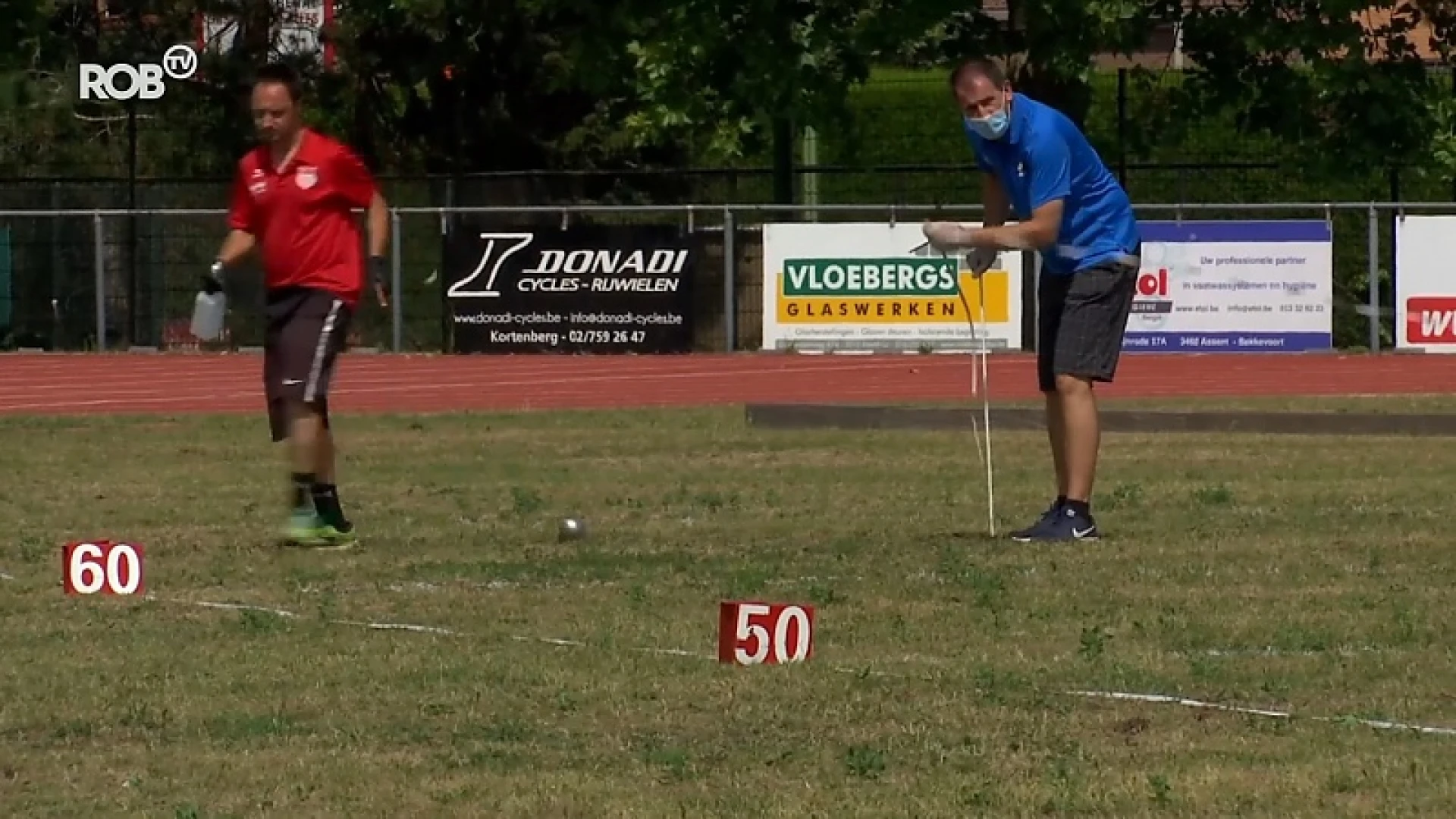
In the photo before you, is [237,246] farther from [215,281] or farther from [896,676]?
[896,676]

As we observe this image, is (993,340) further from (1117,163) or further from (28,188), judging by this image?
(28,188)

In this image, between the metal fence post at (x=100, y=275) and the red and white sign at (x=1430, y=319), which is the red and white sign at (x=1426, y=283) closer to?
the red and white sign at (x=1430, y=319)

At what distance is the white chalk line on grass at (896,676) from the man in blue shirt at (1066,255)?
10.4 feet

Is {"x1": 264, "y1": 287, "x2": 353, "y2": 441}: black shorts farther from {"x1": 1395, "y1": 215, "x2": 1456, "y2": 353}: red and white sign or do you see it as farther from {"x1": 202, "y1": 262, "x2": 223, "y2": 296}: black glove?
{"x1": 1395, "y1": 215, "x2": 1456, "y2": 353}: red and white sign

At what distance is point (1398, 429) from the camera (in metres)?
19.0

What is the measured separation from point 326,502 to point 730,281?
23097 millimetres

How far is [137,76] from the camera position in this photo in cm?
4056

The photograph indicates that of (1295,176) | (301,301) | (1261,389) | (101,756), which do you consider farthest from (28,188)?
(101,756)

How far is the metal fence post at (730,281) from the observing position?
3516 centimetres

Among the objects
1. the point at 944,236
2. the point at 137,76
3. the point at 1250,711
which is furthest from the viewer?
the point at 137,76

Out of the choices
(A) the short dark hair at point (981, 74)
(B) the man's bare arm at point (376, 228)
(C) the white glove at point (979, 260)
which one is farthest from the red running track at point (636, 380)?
(A) the short dark hair at point (981, 74)

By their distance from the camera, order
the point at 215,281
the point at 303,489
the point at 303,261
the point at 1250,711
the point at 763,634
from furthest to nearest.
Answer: the point at 215,281
the point at 303,261
the point at 303,489
the point at 763,634
the point at 1250,711

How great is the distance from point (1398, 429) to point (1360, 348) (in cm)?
1492

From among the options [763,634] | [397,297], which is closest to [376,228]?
[763,634]
